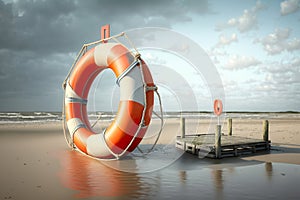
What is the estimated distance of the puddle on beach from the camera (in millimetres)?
4215

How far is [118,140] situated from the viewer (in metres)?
6.48

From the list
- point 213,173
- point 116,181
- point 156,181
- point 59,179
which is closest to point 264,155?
point 213,173

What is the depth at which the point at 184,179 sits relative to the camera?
→ 5.05 meters

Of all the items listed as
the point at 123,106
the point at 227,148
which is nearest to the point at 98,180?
the point at 123,106

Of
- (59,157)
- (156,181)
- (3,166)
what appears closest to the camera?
(156,181)

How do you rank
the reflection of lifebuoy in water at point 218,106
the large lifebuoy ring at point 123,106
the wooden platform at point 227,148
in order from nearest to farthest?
the large lifebuoy ring at point 123,106
the wooden platform at point 227,148
the reflection of lifebuoy in water at point 218,106

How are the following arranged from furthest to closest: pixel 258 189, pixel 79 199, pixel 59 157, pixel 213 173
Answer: pixel 59 157
pixel 213 173
pixel 258 189
pixel 79 199

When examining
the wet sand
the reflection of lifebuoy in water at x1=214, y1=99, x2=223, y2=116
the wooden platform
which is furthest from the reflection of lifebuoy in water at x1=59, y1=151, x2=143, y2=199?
the reflection of lifebuoy in water at x1=214, y1=99, x2=223, y2=116

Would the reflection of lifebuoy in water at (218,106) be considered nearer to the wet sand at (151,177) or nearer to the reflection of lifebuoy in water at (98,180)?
the wet sand at (151,177)

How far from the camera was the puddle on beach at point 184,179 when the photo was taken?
421 centimetres

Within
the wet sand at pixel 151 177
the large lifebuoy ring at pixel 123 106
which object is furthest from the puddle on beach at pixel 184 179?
the large lifebuoy ring at pixel 123 106

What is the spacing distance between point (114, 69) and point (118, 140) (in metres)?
1.90

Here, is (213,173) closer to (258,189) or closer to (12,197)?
(258,189)

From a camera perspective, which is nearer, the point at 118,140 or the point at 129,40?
the point at 118,140
